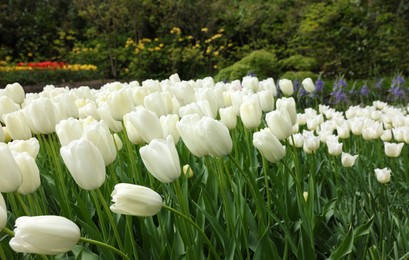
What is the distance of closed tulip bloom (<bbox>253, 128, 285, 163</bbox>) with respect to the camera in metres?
1.24

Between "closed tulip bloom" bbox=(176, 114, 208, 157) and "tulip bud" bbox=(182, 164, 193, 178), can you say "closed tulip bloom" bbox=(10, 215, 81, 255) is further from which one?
"tulip bud" bbox=(182, 164, 193, 178)

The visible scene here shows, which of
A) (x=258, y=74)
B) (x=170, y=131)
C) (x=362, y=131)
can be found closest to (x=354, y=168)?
(x=362, y=131)

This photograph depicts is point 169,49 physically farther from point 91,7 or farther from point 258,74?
point 258,74

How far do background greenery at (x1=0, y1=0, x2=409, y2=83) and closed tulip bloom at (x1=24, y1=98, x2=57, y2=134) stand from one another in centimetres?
735

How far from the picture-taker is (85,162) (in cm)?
97

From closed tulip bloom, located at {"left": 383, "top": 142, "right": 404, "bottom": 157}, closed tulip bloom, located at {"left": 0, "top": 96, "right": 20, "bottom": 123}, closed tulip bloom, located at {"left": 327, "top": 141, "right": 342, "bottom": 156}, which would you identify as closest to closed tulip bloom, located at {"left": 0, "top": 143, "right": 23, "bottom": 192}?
closed tulip bloom, located at {"left": 0, "top": 96, "right": 20, "bottom": 123}

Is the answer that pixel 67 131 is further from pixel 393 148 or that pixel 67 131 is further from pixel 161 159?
pixel 393 148

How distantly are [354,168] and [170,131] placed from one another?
3.62ft

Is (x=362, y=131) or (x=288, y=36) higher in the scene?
(x=362, y=131)

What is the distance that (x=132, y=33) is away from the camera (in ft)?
49.1

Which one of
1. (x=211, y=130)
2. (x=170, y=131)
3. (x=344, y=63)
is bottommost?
A: (x=344, y=63)

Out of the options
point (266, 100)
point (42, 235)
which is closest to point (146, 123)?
point (42, 235)

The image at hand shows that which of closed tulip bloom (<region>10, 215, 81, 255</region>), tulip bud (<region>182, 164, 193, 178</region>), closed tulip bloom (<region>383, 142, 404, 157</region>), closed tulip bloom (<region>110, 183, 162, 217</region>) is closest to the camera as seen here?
closed tulip bloom (<region>10, 215, 81, 255</region>)

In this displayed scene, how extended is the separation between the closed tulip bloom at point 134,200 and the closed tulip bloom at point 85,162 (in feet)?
0.30
